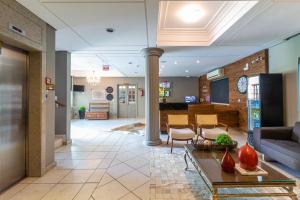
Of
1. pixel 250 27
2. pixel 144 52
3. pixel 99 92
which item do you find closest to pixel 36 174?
pixel 144 52

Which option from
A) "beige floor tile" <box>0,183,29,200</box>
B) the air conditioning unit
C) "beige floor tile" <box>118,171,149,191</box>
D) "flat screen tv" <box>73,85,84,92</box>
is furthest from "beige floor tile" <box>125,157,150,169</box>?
"flat screen tv" <box>73,85,84,92</box>

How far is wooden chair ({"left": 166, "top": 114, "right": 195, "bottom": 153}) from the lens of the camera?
15.5 ft

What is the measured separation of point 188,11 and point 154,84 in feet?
7.14

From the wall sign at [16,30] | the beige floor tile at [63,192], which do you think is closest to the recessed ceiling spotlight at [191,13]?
the wall sign at [16,30]

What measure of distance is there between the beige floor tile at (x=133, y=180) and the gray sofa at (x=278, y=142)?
2.33 meters

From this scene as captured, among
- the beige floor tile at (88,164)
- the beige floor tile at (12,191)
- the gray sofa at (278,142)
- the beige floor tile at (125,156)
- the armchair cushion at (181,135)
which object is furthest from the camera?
the armchair cushion at (181,135)

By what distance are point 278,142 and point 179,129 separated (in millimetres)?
2170

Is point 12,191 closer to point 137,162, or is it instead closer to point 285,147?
point 137,162

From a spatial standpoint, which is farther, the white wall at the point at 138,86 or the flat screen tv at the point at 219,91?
the white wall at the point at 138,86

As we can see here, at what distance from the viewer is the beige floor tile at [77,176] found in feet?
10.3

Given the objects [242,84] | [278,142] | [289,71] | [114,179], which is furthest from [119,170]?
[242,84]

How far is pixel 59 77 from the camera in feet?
17.6

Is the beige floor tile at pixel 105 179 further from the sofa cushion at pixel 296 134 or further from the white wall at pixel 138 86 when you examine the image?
the white wall at pixel 138 86

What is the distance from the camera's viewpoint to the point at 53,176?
10.8ft
